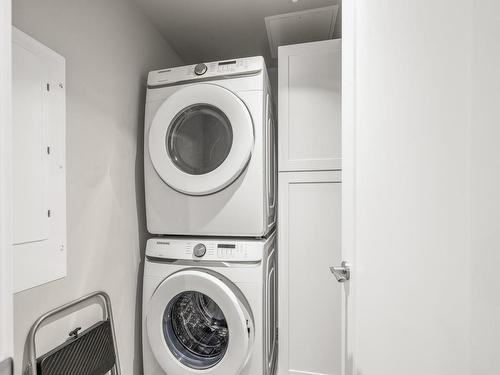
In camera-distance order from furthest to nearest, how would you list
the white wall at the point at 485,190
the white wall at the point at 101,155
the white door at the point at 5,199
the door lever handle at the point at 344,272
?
the white wall at the point at 101,155
the door lever handle at the point at 344,272
the white door at the point at 5,199
the white wall at the point at 485,190

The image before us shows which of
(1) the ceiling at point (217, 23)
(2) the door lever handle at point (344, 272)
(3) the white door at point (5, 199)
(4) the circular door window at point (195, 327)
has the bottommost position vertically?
(4) the circular door window at point (195, 327)

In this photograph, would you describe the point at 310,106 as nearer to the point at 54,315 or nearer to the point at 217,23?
the point at 217,23

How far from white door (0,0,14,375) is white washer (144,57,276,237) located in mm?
906

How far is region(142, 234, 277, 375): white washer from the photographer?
1.25m

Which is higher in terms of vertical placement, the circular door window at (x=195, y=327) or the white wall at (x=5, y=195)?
the white wall at (x=5, y=195)

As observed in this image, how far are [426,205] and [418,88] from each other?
0.19 metres

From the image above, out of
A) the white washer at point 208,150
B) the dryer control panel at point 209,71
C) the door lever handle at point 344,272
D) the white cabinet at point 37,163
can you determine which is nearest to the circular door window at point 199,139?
the white washer at point 208,150

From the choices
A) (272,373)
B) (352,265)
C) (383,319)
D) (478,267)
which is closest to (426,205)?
(478,267)

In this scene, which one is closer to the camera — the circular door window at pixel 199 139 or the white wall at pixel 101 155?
the white wall at pixel 101 155

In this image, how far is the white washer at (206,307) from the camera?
1250 millimetres

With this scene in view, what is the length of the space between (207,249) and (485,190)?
4.00 feet

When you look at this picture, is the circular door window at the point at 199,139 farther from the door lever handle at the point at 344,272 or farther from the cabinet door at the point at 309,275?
the door lever handle at the point at 344,272

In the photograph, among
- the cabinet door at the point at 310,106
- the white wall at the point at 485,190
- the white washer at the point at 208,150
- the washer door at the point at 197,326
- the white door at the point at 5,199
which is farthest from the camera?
the cabinet door at the point at 310,106

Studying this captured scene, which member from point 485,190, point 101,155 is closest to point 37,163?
point 101,155
